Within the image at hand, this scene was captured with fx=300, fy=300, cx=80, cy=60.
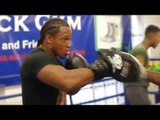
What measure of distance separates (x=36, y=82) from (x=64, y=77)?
0.20 m

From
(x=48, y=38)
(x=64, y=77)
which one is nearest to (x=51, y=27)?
(x=48, y=38)

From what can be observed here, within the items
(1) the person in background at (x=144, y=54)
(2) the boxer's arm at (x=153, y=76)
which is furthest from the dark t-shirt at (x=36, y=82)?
(2) the boxer's arm at (x=153, y=76)

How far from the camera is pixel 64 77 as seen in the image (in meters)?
2.09

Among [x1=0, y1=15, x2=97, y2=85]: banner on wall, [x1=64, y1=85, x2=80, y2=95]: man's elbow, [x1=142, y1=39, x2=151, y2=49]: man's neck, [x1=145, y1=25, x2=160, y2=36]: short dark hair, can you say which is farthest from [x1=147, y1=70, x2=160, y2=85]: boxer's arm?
[x1=64, y1=85, x2=80, y2=95]: man's elbow

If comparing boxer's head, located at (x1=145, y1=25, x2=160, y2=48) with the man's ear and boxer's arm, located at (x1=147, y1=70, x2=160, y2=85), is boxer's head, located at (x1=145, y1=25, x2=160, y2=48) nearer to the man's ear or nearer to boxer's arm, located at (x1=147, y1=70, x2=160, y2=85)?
boxer's arm, located at (x1=147, y1=70, x2=160, y2=85)

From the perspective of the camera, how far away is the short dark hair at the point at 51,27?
2182mm

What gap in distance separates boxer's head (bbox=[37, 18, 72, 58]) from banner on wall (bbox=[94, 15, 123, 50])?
8.8 inches

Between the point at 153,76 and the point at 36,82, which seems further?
the point at 153,76

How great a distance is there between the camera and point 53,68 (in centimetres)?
208

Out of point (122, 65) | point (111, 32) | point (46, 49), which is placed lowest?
point (122, 65)

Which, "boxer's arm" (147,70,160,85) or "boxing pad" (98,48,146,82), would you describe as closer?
"boxing pad" (98,48,146,82)

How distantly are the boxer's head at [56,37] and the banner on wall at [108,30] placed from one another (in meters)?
0.22

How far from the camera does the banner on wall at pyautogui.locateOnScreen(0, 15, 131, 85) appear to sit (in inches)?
88.2

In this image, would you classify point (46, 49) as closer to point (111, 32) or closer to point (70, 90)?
point (70, 90)
